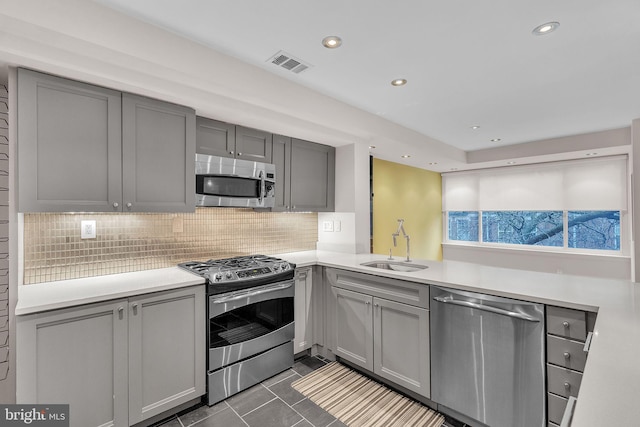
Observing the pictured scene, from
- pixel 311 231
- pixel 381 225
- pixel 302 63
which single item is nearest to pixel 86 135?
pixel 302 63

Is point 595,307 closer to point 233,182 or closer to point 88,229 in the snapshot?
point 233,182

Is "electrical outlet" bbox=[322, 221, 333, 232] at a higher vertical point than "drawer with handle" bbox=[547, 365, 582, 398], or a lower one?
higher

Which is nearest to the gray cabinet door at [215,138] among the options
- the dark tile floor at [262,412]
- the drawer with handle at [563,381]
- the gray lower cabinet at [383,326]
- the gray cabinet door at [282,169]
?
the gray cabinet door at [282,169]

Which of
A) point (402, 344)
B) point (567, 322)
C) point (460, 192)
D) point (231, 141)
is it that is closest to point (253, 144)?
point (231, 141)

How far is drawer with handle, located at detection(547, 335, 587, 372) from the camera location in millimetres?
1538

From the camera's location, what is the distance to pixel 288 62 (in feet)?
7.30

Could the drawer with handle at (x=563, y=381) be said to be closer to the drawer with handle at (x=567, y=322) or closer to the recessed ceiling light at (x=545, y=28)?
the drawer with handle at (x=567, y=322)

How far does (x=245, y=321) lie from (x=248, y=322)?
3 cm

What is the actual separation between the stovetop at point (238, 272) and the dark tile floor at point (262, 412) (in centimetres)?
82

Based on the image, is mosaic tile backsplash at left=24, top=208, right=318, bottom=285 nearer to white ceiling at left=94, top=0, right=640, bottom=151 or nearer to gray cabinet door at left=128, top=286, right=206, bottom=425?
gray cabinet door at left=128, top=286, right=206, bottom=425

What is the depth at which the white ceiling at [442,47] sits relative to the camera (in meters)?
1.65

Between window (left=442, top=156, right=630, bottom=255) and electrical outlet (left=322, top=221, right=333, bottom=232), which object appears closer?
electrical outlet (left=322, top=221, right=333, bottom=232)

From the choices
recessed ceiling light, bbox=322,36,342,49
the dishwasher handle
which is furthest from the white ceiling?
the dishwasher handle

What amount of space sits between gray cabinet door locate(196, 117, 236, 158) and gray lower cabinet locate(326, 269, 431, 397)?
1434 millimetres
